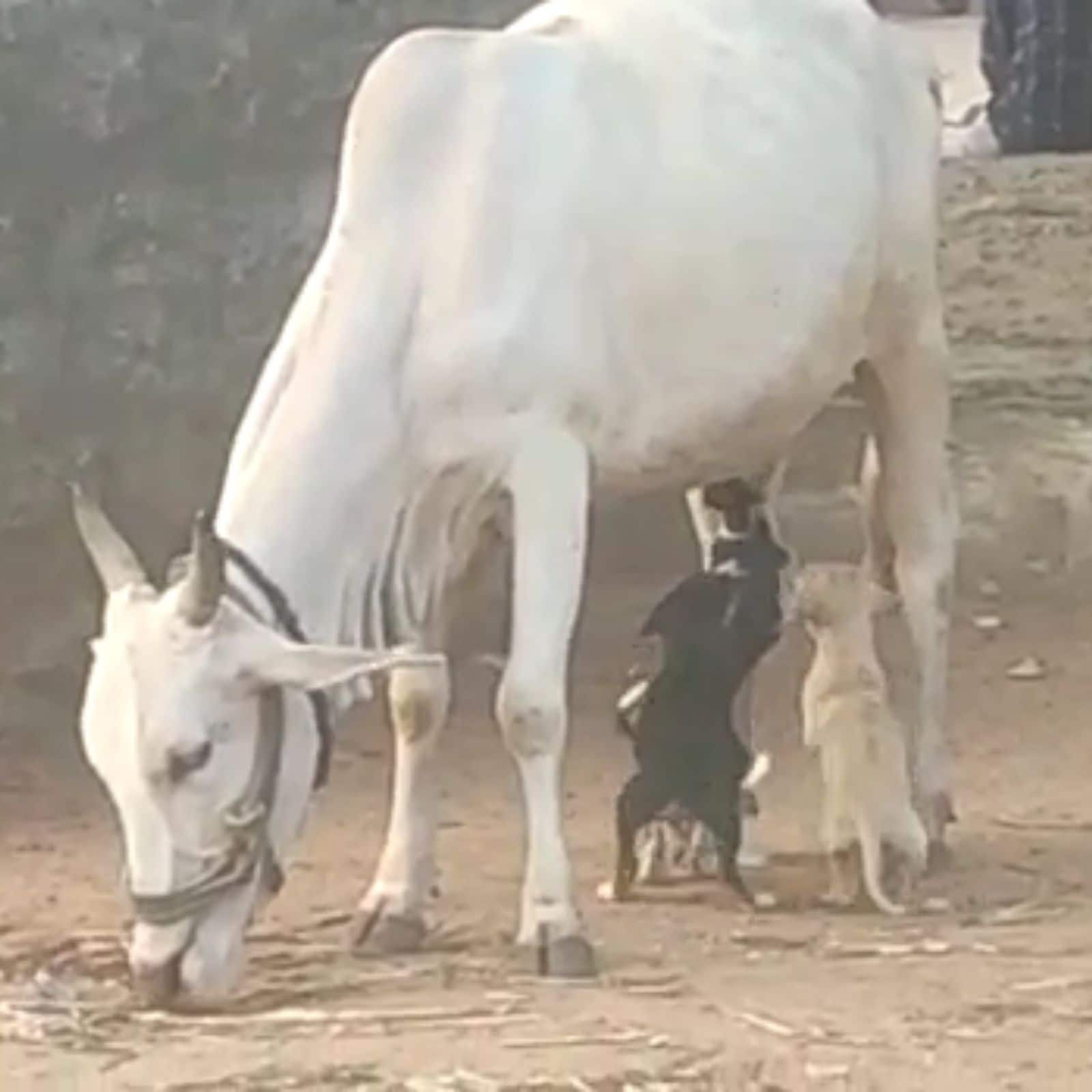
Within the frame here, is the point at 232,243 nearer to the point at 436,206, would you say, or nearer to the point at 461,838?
the point at 461,838

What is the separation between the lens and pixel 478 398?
625cm

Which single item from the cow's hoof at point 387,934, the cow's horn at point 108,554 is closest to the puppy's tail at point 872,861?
the cow's hoof at point 387,934

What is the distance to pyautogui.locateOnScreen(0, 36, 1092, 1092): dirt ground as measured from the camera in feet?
18.6

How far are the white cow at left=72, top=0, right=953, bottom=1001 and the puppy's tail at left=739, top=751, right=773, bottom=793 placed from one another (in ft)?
1.64

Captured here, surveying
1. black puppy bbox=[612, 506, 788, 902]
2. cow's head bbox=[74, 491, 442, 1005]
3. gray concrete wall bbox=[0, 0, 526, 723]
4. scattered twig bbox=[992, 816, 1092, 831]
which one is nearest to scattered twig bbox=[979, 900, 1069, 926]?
black puppy bbox=[612, 506, 788, 902]

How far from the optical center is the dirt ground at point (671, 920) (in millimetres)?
5664

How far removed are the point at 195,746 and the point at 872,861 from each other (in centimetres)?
139

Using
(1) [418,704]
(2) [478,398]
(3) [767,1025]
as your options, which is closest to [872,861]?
(1) [418,704]

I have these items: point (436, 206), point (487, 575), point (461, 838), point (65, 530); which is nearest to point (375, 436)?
point (436, 206)

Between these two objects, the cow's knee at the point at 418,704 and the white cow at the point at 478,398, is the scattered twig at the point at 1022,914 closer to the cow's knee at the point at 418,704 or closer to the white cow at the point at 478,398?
the white cow at the point at 478,398

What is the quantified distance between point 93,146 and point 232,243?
0.39m

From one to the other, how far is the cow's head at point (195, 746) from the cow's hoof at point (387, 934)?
592 mm

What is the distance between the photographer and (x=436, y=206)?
640 centimetres

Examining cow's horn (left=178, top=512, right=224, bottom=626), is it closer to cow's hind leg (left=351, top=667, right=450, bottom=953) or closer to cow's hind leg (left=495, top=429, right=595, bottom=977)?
cow's hind leg (left=495, top=429, right=595, bottom=977)
